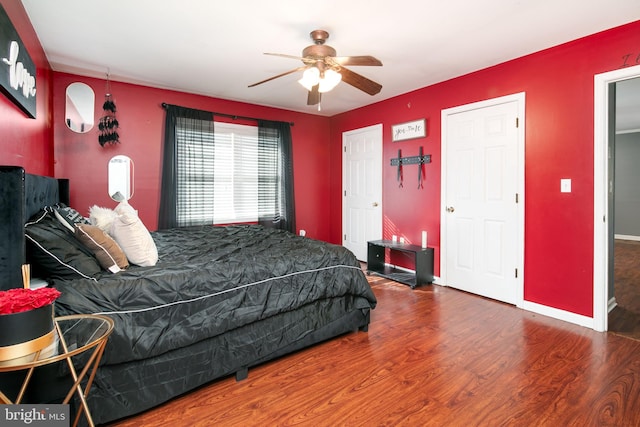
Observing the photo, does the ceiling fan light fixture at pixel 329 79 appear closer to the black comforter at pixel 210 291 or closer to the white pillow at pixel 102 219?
the black comforter at pixel 210 291

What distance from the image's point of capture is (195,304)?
1.90 m

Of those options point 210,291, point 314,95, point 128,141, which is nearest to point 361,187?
point 314,95

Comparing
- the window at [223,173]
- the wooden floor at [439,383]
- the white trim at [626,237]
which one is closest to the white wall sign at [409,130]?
the window at [223,173]

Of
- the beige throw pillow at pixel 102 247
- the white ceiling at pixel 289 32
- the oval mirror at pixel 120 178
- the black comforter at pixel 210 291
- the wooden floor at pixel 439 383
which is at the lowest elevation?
the wooden floor at pixel 439 383

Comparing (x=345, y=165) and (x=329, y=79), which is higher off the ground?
(x=329, y=79)

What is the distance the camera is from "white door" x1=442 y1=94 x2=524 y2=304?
335cm

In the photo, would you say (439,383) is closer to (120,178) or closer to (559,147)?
(559,147)

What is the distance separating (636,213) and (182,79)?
30.0ft

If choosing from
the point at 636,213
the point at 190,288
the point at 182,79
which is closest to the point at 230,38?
the point at 182,79

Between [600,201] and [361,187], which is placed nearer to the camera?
[600,201]

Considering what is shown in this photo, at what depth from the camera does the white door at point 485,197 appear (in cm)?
335

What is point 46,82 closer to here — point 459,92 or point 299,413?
point 299,413

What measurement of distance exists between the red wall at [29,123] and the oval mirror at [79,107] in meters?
0.26

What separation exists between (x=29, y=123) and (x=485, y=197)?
4161mm
